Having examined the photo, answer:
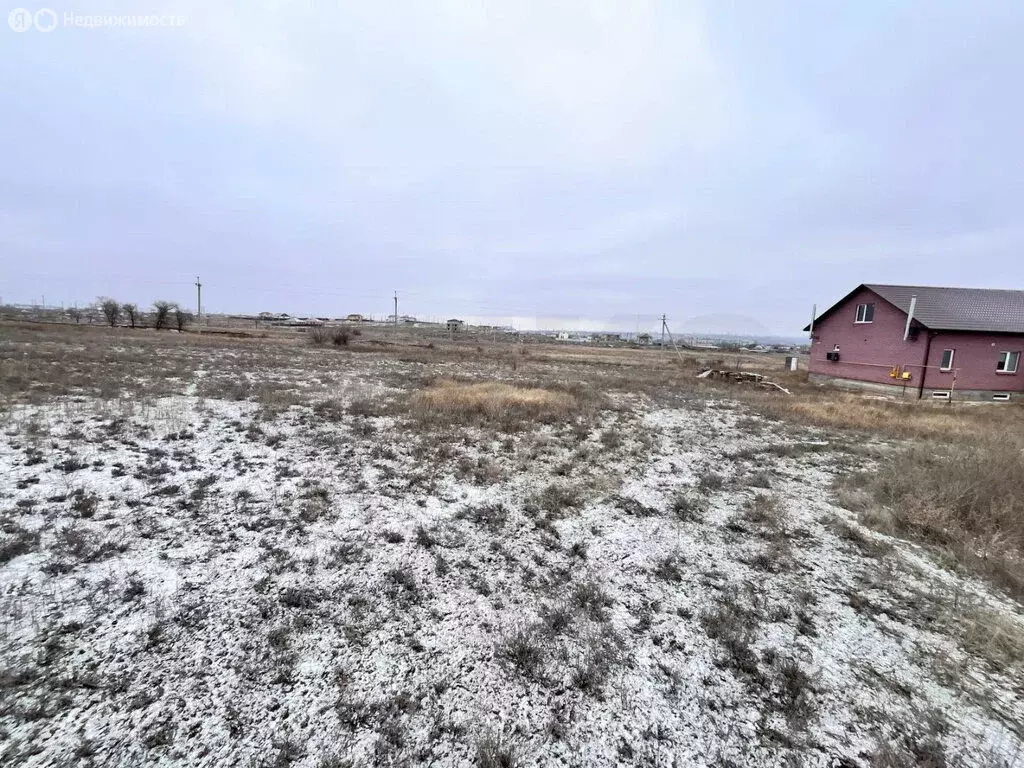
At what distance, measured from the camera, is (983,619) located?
13.5 ft

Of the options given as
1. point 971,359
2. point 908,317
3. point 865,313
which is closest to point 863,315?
point 865,313

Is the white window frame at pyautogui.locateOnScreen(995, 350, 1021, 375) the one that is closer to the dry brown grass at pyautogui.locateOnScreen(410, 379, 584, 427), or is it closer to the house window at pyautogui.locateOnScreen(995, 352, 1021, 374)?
the house window at pyautogui.locateOnScreen(995, 352, 1021, 374)

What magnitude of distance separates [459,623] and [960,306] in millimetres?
30729

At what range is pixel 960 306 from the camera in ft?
70.5

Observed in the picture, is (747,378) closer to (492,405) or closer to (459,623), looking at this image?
(492,405)

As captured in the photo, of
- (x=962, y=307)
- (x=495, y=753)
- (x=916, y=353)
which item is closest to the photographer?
(x=495, y=753)

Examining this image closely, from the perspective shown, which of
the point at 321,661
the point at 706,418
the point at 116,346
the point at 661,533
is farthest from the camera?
the point at 116,346

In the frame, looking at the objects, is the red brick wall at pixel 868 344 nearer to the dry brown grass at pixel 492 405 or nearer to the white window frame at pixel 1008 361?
the white window frame at pixel 1008 361

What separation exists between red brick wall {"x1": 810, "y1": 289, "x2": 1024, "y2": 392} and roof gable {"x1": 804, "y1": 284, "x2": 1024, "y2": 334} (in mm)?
412

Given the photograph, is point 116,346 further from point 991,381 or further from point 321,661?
point 991,381

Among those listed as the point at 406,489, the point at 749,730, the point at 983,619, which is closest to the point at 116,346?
the point at 406,489

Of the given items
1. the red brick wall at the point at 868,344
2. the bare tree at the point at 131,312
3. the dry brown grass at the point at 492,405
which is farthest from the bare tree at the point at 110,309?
the red brick wall at the point at 868,344

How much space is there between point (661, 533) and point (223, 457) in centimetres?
768

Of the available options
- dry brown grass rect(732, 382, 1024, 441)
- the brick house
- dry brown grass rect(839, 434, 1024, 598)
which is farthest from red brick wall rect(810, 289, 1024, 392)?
dry brown grass rect(839, 434, 1024, 598)
